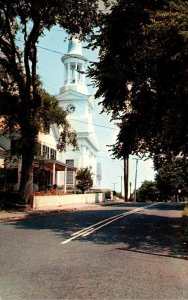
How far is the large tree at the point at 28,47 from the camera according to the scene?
93.6 ft

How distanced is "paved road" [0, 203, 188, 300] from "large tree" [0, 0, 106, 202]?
13490mm

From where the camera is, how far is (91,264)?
10.7 meters

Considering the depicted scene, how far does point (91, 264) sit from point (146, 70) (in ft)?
27.4

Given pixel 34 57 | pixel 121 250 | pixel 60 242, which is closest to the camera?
pixel 121 250

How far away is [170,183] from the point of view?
300ft

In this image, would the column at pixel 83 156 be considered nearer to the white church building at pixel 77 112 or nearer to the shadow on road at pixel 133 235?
the white church building at pixel 77 112

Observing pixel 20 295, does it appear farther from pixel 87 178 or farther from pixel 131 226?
pixel 87 178

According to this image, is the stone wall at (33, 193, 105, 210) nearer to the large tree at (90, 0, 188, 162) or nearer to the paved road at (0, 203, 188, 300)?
the large tree at (90, 0, 188, 162)

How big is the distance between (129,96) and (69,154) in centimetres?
5165

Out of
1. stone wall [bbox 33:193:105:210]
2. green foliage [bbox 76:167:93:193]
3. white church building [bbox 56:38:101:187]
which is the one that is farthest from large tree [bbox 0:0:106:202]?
white church building [bbox 56:38:101:187]

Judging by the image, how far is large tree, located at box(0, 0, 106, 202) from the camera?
28531mm

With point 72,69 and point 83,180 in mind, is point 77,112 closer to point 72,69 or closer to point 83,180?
point 72,69

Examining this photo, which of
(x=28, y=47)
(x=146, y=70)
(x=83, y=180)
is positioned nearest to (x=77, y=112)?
(x=83, y=180)

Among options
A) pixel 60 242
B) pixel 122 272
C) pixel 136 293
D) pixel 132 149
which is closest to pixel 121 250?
pixel 60 242
